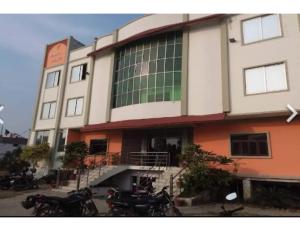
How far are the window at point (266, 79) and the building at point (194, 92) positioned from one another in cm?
5

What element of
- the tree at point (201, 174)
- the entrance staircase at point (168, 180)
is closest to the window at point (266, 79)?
the tree at point (201, 174)

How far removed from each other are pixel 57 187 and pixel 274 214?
11575mm

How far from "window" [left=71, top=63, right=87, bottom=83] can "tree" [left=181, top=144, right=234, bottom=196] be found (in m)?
12.9

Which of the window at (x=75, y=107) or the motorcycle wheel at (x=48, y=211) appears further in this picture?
the window at (x=75, y=107)

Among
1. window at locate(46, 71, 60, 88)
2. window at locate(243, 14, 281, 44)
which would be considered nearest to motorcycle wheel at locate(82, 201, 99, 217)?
window at locate(243, 14, 281, 44)

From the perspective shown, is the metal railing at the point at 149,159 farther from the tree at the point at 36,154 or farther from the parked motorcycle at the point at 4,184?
the tree at the point at 36,154

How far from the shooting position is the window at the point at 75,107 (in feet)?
71.9

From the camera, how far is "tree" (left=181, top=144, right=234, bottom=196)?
12203mm

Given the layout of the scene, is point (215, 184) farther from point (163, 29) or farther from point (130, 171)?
point (163, 29)

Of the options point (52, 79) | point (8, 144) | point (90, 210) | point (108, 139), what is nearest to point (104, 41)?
point (52, 79)

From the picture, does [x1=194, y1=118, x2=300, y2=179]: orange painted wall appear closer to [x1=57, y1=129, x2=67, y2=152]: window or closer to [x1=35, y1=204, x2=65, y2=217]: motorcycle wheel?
[x1=35, y1=204, x2=65, y2=217]: motorcycle wheel

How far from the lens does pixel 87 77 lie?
22172 mm

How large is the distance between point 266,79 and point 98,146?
1237 centimetres

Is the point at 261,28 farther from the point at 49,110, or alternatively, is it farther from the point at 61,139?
the point at 49,110
